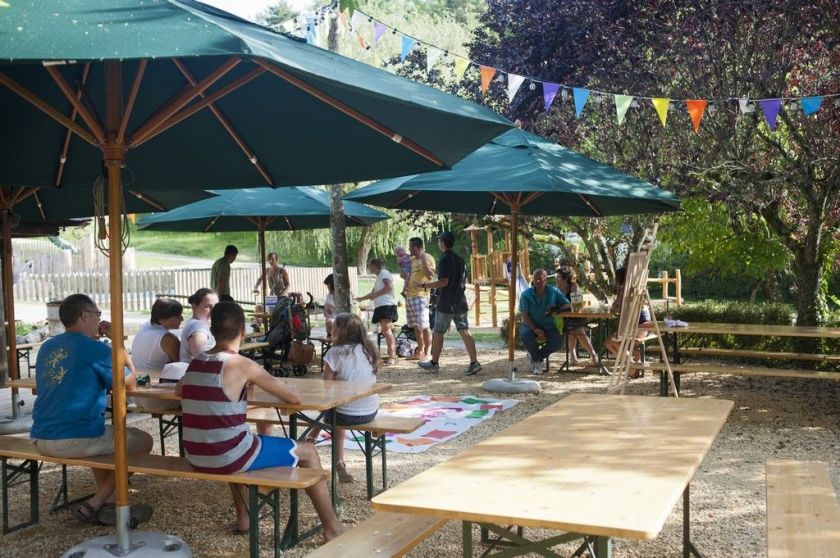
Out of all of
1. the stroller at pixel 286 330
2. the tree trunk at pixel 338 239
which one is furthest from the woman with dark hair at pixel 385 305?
the stroller at pixel 286 330

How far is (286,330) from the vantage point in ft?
32.5

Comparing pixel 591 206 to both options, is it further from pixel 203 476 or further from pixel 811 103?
pixel 203 476

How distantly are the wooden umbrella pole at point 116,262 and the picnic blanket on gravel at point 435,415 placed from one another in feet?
9.11

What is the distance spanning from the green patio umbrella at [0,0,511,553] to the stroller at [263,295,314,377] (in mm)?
4433

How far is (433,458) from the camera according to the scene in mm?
6266

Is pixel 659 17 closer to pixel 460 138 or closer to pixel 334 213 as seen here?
pixel 334 213

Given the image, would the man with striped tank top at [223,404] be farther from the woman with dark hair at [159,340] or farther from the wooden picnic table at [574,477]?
the woman with dark hair at [159,340]

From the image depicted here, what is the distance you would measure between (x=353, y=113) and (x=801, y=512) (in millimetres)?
2653

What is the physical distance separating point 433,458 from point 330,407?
Result: 2.17 m

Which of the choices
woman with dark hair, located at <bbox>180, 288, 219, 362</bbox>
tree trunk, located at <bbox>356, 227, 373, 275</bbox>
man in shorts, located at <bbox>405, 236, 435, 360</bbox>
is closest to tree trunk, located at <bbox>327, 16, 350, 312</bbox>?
man in shorts, located at <bbox>405, 236, 435, 360</bbox>

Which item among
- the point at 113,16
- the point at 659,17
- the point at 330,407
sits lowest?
the point at 330,407

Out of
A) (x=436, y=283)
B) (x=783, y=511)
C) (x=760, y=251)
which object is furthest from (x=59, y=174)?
(x=760, y=251)

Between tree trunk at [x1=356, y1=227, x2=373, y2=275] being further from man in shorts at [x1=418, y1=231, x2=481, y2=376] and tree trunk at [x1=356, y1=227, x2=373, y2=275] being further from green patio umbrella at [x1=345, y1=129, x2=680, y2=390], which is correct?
green patio umbrella at [x1=345, y1=129, x2=680, y2=390]

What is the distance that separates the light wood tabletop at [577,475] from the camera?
237 centimetres
